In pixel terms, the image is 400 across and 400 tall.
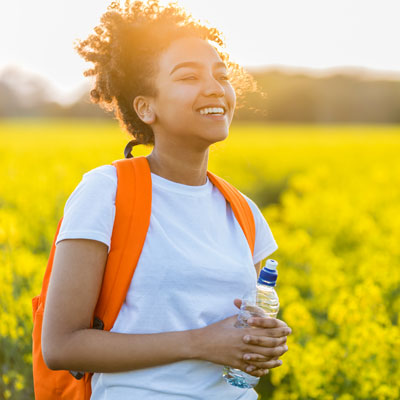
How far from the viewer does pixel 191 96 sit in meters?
1.49

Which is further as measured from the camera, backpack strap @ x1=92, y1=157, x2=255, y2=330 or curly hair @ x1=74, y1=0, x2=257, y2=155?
curly hair @ x1=74, y1=0, x2=257, y2=155

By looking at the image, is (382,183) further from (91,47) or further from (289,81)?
(289,81)

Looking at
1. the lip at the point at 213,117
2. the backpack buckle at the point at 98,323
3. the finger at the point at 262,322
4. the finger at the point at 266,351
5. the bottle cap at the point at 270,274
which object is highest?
the lip at the point at 213,117

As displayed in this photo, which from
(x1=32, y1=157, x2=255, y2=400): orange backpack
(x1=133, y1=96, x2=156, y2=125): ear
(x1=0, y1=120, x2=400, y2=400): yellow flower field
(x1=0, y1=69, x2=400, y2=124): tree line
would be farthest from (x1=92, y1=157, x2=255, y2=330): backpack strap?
(x1=0, y1=69, x2=400, y2=124): tree line

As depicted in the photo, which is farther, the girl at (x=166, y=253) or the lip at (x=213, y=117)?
the lip at (x=213, y=117)

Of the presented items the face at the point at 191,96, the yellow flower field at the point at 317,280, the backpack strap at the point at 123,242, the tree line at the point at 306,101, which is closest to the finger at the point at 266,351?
the backpack strap at the point at 123,242

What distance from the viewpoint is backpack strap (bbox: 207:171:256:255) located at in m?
1.65

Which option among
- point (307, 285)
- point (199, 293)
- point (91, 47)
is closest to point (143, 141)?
point (91, 47)

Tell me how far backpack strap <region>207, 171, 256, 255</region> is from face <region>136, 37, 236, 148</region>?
0.61 ft

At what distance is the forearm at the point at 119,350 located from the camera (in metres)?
1.31

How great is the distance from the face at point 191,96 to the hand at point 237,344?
528 millimetres

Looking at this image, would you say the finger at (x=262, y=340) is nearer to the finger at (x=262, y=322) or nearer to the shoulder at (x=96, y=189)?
the finger at (x=262, y=322)

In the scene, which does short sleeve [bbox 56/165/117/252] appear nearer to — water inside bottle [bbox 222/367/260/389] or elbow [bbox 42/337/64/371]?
elbow [bbox 42/337/64/371]

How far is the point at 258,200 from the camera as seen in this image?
8375 millimetres
